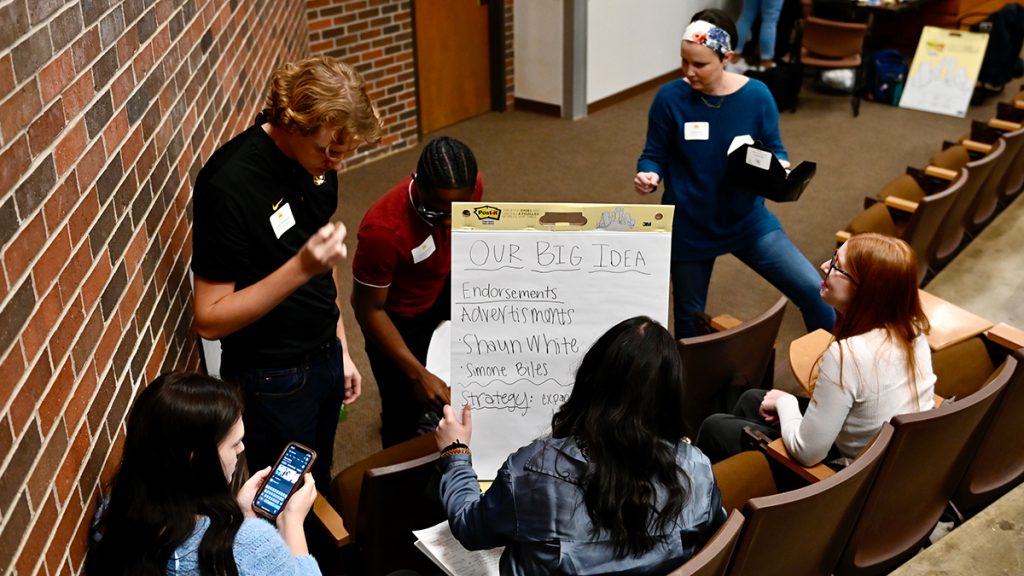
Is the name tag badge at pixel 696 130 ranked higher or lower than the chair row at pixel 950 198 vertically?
higher

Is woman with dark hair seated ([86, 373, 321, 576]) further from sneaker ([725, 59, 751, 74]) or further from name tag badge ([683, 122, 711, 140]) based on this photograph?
sneaker ([725, 59, 751, 74])

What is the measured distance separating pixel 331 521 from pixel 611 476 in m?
0.93

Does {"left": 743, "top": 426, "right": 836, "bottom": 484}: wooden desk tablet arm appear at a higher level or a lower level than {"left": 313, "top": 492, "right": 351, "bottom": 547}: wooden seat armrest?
higher

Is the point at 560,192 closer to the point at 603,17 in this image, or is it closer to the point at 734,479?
the point at 603,17

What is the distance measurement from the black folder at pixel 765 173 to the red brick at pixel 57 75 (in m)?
2.15

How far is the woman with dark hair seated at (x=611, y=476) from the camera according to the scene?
67.3 inches

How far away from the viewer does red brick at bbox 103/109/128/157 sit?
71.2 inches

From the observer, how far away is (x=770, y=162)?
3.06 meters

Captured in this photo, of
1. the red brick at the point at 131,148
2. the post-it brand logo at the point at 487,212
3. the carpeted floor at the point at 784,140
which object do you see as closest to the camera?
the red brick at the point at 131,148

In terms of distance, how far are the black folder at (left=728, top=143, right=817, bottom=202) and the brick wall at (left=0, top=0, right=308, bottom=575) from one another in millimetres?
1784

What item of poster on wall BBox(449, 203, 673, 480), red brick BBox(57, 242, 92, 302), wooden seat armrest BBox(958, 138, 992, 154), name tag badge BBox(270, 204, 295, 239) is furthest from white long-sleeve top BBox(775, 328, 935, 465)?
wooden seat armrest BBox(958, 138, 992, 154)

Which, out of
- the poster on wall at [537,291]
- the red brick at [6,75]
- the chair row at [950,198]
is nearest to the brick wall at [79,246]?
the red brick at [6,75]

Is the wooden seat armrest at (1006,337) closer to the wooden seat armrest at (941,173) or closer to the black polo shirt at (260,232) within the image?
the wooden seat armrest at (941,173)

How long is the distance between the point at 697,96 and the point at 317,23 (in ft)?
10.5
